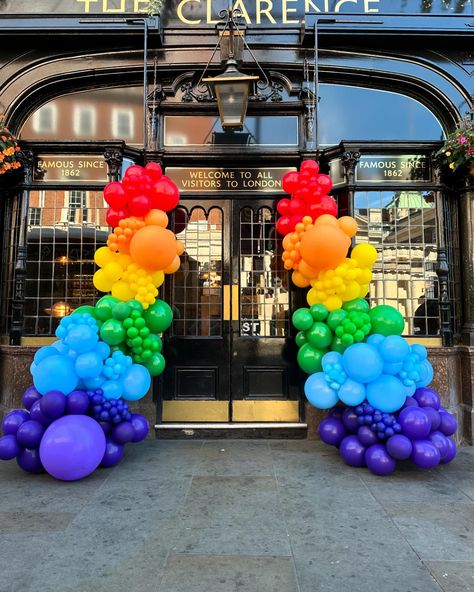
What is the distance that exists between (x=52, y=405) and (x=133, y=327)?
3.73 ft

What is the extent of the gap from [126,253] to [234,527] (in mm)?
3113

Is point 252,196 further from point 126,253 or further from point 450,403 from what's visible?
point 450,403

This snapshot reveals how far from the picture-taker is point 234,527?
3508mm

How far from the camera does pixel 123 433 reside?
15.4ft

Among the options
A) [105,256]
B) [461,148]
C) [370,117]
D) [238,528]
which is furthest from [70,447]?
[370,117]

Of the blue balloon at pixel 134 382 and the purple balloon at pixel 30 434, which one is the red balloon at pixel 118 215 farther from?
the purple balloon at pixel 30 434

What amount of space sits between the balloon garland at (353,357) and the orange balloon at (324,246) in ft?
0.04

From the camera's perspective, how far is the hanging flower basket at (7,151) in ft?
17.8

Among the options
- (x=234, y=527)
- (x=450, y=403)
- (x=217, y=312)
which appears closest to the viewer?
(x=234, y=527)

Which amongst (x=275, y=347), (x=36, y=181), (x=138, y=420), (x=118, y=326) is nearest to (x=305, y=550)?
(x=138, y=420)

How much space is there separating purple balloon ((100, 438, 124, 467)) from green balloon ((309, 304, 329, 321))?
104 inches

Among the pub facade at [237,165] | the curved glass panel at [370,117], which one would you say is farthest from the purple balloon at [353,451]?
the curved glass panel at [370,117]

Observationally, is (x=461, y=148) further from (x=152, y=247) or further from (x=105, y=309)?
(x=105, y=309)

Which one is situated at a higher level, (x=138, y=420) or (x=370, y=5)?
(x=370, y=5)
